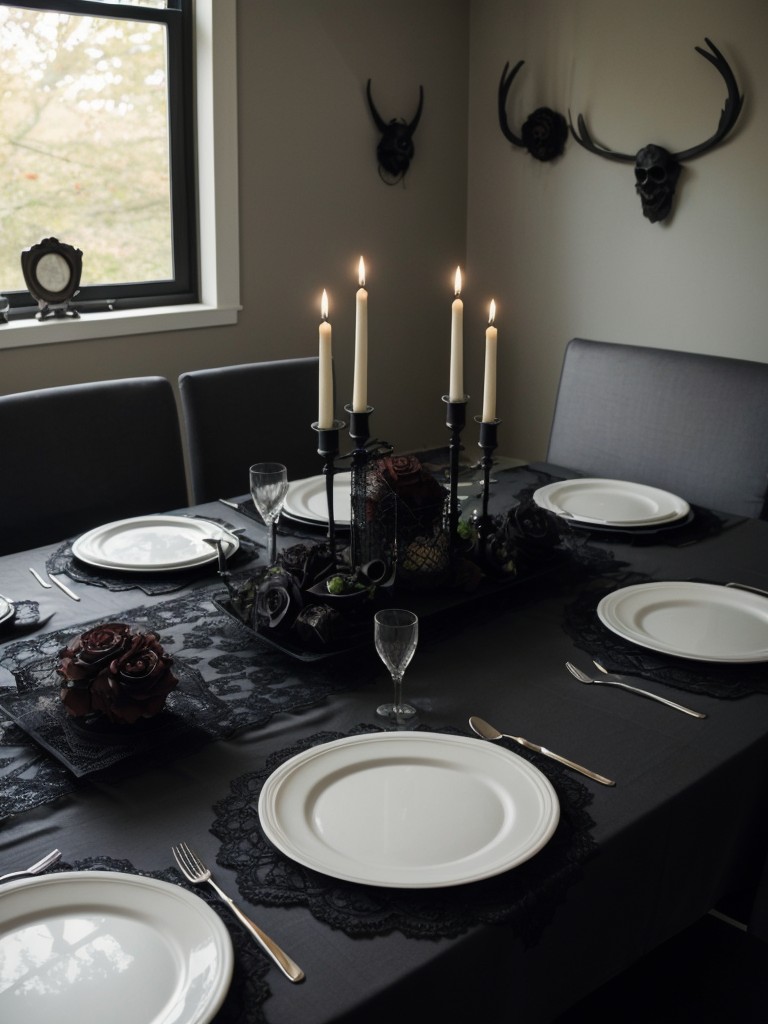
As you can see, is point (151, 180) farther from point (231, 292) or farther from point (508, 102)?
point (508, 102)

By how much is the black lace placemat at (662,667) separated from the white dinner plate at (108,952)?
0.68 m

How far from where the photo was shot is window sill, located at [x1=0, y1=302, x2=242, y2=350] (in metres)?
2.75

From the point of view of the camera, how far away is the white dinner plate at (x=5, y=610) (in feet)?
4.67

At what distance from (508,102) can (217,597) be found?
259 cm

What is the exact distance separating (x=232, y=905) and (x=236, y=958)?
60 millimetres

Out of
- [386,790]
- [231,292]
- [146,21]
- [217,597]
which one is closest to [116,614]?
[217,597]

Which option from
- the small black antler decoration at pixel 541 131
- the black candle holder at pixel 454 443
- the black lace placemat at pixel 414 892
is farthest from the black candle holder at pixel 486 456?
the small black antler decoration at pixel 541 131

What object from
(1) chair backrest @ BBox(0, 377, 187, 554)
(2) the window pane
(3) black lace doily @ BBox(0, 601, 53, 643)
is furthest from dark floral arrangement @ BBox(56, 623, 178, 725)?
(2) the window pane

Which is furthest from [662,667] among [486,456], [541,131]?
[541,131]

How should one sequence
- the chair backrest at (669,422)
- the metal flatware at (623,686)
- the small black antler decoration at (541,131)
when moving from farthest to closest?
the small black antler decoration at (541,131), the chair backrest at (669,422), the metal flatware at (623,686)

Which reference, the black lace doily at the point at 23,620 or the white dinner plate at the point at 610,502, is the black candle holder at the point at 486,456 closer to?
the white dinner plate at the point at 610,502

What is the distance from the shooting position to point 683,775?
1.09m

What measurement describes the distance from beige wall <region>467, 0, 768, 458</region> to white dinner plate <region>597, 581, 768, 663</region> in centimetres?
166

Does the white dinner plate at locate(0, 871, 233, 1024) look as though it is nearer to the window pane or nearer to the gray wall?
the gray wall
